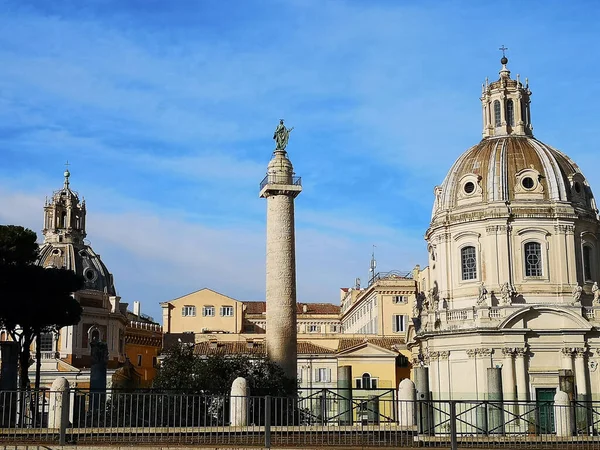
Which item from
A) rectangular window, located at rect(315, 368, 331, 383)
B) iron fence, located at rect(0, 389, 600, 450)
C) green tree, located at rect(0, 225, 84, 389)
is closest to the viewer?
iron fence, located at rect(0, 389, 600, 450)

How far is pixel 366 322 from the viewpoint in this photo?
86.5m

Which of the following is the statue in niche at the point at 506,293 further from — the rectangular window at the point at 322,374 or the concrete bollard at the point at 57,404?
the concrete bollard at the point at 57,404

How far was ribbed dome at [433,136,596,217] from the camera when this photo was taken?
180ft

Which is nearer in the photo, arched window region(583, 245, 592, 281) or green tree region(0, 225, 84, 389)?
green tree region(0, 225, 84, 389)

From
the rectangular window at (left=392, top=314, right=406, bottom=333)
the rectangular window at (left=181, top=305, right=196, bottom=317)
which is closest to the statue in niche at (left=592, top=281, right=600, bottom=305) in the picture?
the rectangular window at (left=392, top=314, right=406, bottom=333)

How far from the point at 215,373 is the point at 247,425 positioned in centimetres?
2017

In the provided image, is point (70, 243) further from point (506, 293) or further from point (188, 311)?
point (506, 293)

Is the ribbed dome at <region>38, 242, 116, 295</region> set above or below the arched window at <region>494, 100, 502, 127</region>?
below

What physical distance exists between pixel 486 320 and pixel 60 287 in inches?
882

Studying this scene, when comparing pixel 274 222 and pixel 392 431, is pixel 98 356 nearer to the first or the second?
pixel 274 222

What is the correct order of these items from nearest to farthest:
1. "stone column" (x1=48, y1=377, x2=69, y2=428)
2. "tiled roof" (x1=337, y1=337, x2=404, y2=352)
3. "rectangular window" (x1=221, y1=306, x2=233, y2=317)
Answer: "stone column" (x1=48, y1=377, x2=69, y2=428) → "tiled roof" (x1=337, y1=337, x2=404, y2=352) → "rectangular window" (x1=221, y1=306, x2=233, y2=317)

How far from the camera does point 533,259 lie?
178 ft

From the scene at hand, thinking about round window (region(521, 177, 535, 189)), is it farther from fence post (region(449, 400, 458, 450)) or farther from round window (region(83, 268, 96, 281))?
round window (region(83, 268, 96, 281))

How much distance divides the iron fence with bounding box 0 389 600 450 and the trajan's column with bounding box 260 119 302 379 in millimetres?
21980
